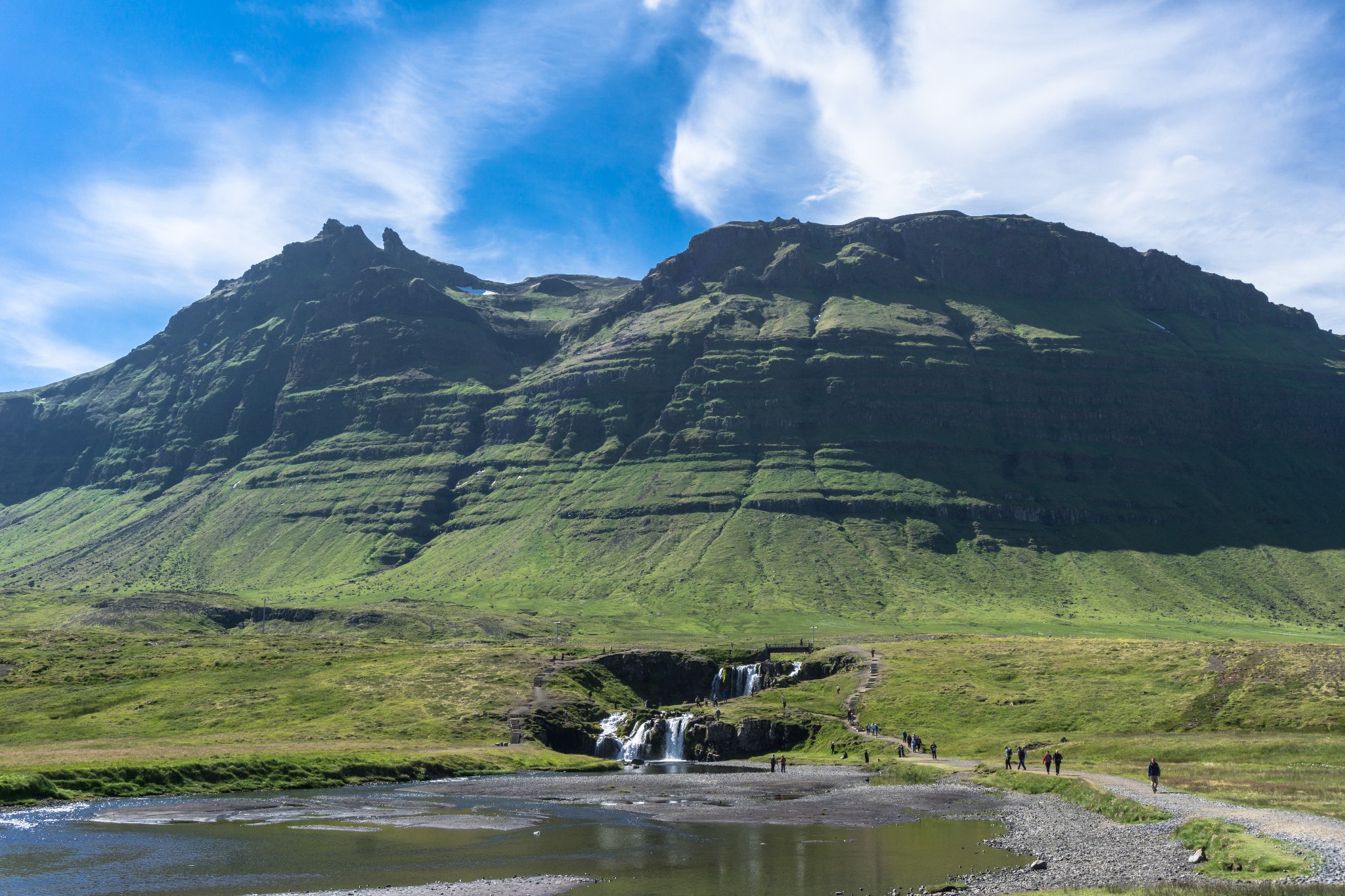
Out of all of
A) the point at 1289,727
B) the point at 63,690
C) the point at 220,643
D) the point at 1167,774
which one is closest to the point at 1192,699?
the point at 1289,727

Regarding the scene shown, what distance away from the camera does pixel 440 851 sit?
176 ft

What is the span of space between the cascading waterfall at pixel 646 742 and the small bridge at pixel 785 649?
5366cm

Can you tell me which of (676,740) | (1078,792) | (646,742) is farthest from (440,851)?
(676,740)

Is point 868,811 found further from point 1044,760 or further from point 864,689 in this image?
point 864,689

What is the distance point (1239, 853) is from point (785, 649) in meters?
139

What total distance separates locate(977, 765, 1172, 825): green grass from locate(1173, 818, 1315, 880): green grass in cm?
618

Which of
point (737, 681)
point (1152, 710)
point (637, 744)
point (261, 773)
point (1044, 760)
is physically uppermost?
point (1152, 710)

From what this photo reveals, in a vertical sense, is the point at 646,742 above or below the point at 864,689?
below

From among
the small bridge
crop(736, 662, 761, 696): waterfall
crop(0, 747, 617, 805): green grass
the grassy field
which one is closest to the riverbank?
crop(0, 747, 617, 805): green grass

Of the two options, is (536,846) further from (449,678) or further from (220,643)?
(220,643)

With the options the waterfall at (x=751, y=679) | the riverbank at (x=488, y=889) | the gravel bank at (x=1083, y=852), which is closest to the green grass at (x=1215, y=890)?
the gravel bank at (x=1083, y=852)

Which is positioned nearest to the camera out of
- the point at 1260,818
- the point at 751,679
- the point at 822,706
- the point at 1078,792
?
the point at 1260,818

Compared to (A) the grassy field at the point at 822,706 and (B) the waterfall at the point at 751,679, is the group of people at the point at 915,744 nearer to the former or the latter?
(A) the grassy field at the point at 822,706

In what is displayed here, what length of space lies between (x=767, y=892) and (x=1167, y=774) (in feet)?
156
